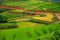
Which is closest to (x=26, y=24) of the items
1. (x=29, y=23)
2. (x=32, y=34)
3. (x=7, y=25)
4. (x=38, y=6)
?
(x=29, y=23)

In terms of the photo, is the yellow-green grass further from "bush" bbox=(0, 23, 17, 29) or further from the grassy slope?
the grassy slope

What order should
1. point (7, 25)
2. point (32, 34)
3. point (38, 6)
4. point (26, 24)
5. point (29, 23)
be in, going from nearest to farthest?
point (32, 34), point (7, 25), point (26, 24), point (29, 23), point (38, 6)

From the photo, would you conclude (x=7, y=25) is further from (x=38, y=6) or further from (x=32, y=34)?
(x=38, y=6)

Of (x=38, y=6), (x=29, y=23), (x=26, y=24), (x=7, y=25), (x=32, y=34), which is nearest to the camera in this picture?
(x=32, y=34)

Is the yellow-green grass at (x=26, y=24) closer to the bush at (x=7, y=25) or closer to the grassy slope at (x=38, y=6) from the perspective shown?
the bush at (x=7, y=25)

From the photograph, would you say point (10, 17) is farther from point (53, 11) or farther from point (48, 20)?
point (53, 11)

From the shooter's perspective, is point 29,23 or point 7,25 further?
point 29,23

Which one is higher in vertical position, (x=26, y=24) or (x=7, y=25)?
(x=7, y=25)

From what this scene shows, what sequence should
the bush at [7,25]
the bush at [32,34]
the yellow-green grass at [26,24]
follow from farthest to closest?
the yellow-green grass at [26,24]
the bush at [7,25]
the bush at [32,34]

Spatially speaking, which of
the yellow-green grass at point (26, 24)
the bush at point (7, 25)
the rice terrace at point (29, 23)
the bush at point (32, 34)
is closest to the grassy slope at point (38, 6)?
the rice terrace at point (29, 23)

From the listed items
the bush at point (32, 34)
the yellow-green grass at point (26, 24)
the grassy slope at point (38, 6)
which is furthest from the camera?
the grassy slope at point (38, 6)
